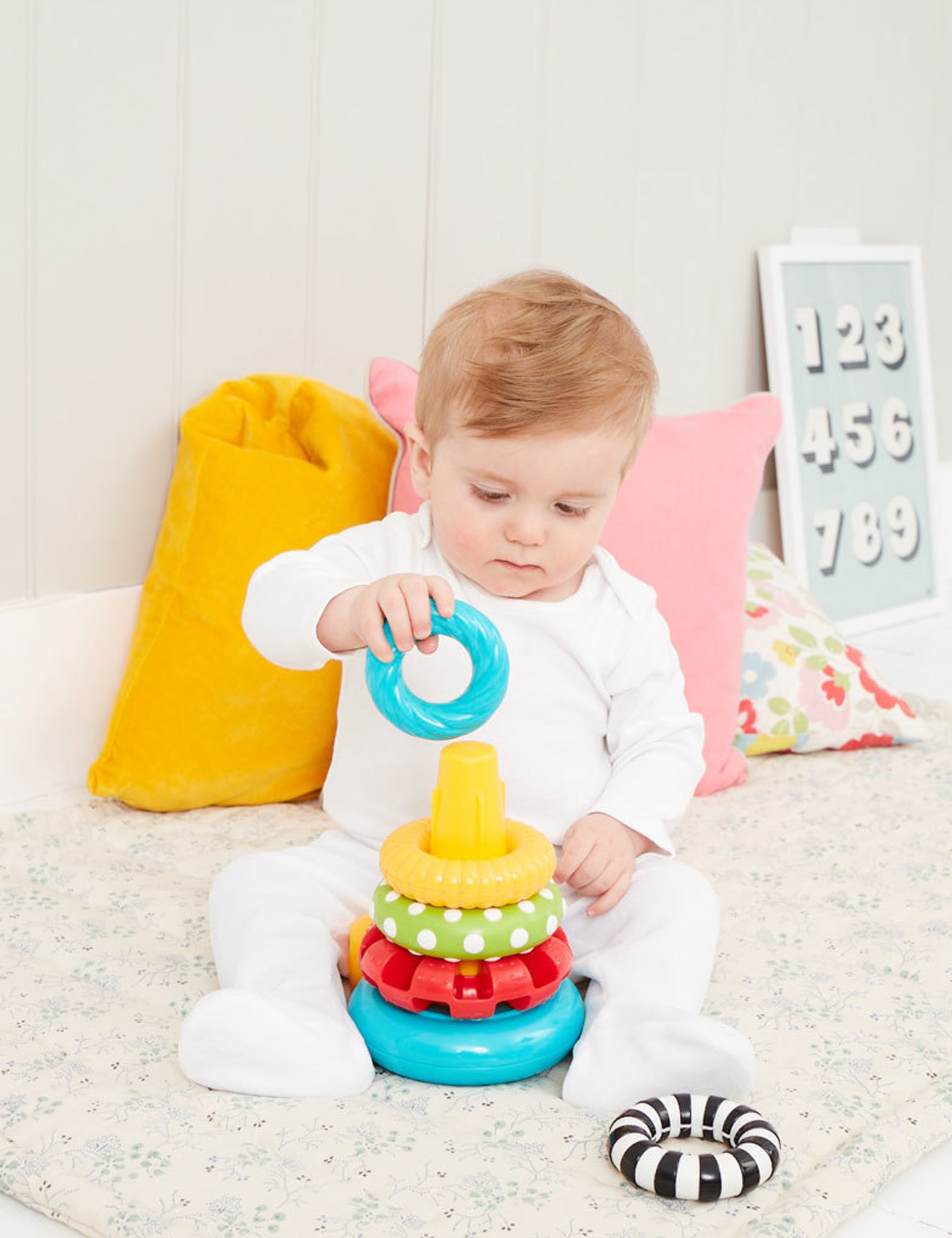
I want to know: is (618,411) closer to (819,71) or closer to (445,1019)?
(445,1019)

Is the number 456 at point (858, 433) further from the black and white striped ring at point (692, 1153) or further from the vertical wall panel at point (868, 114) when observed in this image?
the black and white striped ring at point (692, 1153)

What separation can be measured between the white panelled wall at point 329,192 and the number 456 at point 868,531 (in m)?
0.27

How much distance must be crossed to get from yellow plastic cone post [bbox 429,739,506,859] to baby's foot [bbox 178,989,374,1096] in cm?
15

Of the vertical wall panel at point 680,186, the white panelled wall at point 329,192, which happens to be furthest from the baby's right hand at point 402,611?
the vertical wall panel at point 680,186

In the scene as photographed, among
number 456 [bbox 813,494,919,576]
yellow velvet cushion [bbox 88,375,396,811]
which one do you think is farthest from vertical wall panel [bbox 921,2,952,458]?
yellow velvet cushion [bbox 88,375,396,811]

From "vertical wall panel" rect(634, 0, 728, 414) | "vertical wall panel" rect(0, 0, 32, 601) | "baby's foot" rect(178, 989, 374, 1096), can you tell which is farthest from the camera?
"vertical wall panel" rect(634, 0, 728, 414)

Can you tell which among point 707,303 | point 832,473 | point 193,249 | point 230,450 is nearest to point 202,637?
point 230,450

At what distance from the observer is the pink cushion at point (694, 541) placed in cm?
158

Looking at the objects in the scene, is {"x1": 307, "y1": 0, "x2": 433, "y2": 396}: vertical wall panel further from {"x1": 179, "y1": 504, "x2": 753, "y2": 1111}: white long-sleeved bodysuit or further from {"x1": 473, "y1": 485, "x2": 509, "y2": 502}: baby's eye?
{"x1": 473, "y1": 485, "x2": 509, "y2": 502}: baby's eye

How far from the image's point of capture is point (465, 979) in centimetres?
101

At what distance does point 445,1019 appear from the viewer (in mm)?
1024

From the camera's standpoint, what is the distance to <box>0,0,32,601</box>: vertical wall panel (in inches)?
54.1

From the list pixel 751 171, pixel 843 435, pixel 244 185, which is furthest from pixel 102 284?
pixel 843 435

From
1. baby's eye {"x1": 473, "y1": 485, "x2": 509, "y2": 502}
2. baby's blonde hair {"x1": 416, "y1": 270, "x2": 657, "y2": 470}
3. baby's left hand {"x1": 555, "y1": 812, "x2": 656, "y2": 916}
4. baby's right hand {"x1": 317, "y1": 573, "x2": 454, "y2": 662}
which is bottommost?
baby's left hand {"x1": 555, "y1": 812, "x2": 656, "y2": 916}
